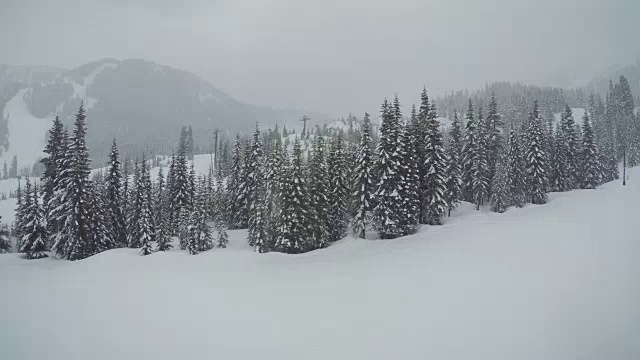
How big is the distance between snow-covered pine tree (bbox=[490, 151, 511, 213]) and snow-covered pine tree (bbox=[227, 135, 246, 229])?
38.3 metres

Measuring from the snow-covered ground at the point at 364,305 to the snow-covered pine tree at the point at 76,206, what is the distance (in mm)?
8540

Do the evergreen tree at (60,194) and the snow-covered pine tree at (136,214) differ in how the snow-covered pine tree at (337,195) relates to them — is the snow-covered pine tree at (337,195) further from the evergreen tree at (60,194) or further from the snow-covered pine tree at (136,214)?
the evergreen tree at (60,194)

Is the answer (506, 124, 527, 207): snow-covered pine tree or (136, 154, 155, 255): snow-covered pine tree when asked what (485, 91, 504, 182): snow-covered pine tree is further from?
(136, 154, 155, 255): snow-covered pine tree

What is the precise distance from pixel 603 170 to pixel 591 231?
53.2m

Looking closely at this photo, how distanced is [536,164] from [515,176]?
15.7 ft

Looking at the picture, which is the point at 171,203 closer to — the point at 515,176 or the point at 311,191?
the point at 311,191

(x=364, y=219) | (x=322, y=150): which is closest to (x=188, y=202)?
(x=322, y=150)

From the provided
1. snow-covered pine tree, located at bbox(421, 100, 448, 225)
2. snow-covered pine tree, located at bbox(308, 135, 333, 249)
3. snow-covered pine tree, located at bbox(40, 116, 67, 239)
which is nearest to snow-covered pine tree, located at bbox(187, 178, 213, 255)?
snow-covered pine tree, located at bbox(308, 135, 333, 249)

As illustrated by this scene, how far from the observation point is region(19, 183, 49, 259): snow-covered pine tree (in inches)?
1555

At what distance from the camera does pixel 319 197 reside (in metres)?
43.8

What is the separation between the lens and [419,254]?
29812 mm

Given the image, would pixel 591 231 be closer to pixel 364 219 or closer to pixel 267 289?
pixel 364 219

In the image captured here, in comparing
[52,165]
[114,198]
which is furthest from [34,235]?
[114,198]

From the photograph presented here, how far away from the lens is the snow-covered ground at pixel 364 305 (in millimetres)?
13352
